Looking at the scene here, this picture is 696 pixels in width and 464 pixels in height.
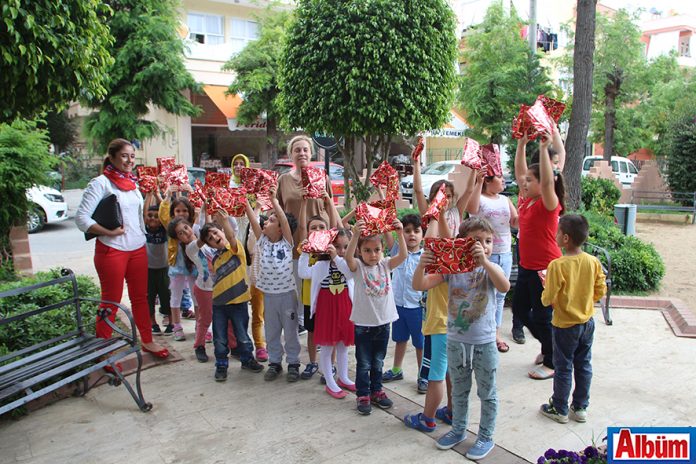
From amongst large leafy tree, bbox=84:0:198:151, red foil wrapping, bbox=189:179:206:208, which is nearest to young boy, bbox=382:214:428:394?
red foil wrapping, bbox=189:179:206:208

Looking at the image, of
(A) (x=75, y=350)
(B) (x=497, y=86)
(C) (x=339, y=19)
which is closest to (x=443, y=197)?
(A) (x=75, y=350)

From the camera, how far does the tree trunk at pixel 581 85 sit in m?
8.45

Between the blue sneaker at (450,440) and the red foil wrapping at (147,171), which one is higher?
the red foil wrapping at (147,171)

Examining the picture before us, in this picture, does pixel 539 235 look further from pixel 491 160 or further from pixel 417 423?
pixel 417 423

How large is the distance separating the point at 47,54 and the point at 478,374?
10.4ft

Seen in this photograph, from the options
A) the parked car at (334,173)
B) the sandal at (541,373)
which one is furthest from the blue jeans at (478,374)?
the parked car at (334,173)

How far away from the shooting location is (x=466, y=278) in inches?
134

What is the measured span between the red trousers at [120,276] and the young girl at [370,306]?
192 centimetres

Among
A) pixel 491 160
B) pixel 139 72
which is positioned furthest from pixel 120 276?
pixel 139 72

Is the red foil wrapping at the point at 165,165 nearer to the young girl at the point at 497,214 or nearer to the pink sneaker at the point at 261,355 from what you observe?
the pink sneaker at the point at 261,355

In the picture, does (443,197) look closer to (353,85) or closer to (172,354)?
(172,354)

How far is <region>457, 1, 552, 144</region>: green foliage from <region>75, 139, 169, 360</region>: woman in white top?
39.5 feet

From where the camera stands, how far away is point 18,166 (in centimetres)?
669

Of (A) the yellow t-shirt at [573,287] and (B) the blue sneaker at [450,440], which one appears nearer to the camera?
(B) the blue sneaker at [450,440]
